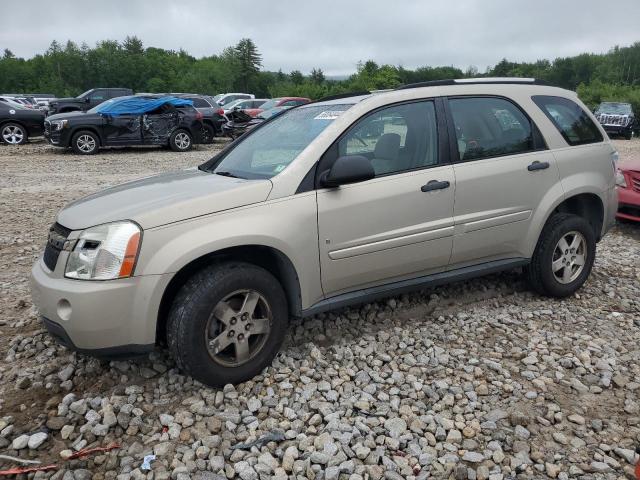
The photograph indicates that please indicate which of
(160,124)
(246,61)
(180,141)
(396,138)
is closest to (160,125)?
(160,124)

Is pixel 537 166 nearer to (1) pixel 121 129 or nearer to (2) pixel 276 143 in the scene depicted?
(2) pixel 276 143

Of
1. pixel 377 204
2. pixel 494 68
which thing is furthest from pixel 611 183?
pixel 494 68

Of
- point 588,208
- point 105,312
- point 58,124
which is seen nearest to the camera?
Result: point 105,312

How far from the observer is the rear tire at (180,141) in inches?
622

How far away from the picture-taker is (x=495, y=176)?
13.2 ft

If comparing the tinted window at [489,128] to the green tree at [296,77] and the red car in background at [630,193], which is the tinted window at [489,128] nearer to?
the red car in background at [630,193]

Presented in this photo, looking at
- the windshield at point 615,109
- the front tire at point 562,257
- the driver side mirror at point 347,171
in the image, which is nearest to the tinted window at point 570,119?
the front tire at point 562,257

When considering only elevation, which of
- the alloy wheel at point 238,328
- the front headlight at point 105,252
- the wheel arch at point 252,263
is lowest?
the alloy wheel at point 238,328

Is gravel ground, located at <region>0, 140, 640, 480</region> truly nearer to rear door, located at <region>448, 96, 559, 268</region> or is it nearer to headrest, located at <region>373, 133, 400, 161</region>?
rear door, located at <region>448, 96, 559, 268</region>

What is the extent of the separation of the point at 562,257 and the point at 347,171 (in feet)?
7.51

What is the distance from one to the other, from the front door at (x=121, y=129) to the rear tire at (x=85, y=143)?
0.33 m

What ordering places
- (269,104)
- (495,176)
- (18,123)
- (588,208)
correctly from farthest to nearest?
1. (269,104)
2. (18,123)
3. (588,208)
4. (495,176)

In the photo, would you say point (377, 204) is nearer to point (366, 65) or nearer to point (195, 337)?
point (195, 337)

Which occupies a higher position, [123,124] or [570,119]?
[123,124]
